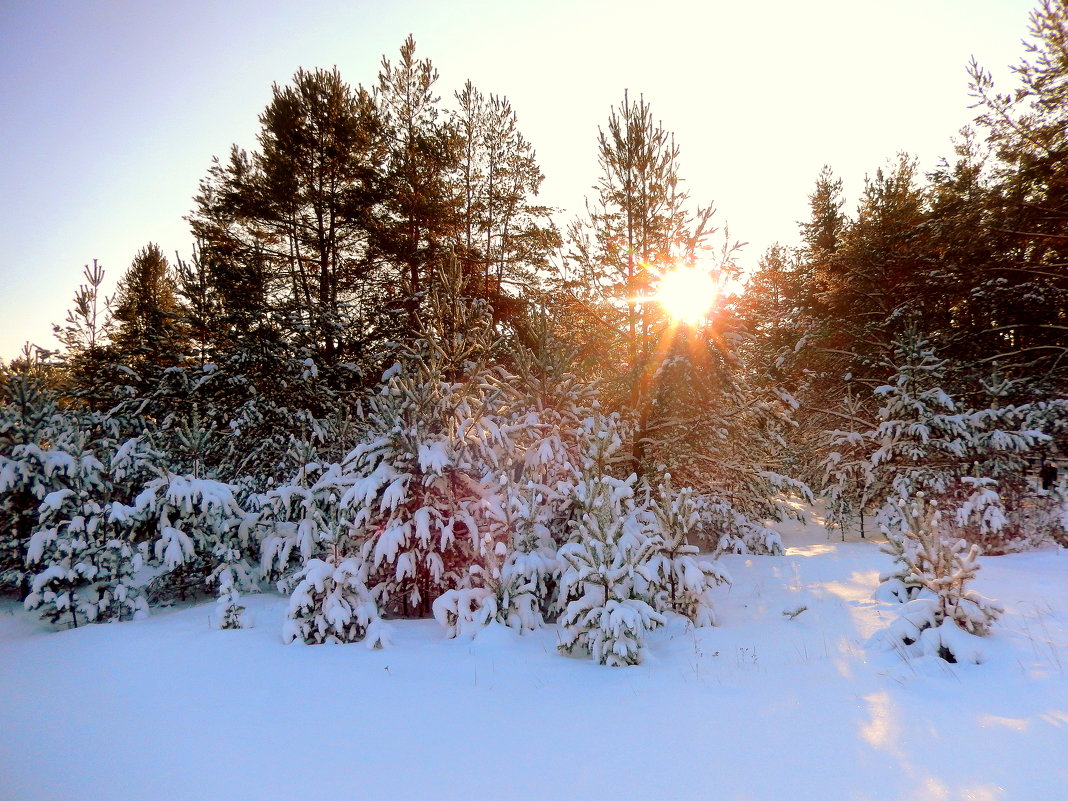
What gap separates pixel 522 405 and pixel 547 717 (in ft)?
18.9

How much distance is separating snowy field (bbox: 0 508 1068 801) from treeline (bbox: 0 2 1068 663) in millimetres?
694

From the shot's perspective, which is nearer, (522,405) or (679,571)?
(679,571)

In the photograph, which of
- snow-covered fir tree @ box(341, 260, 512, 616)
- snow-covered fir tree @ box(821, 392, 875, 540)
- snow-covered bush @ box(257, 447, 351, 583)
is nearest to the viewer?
snow-covered fir tree @ box(341, 260, 512, 616)

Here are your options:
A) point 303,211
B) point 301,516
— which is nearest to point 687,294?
point 301,516

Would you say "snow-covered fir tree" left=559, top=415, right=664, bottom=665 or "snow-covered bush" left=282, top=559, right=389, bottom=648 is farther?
"snow-covered bush" left=282, top=559, right=389, bottom=648

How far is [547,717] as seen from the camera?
4.17 m

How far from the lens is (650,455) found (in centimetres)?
1030

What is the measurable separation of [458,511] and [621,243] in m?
6.80

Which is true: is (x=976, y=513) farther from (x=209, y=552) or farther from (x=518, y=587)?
(x=209, y=552)

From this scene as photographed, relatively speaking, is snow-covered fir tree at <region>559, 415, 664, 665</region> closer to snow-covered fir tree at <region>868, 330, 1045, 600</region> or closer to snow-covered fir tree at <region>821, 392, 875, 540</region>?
snow-covered fir tree at <region>868, 330, 1045, 600</region>

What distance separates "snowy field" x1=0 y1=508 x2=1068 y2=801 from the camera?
127 inches

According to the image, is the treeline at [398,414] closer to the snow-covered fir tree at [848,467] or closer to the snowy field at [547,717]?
the snowy field at [547,717]

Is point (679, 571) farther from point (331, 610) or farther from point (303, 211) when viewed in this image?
point (303, 211)

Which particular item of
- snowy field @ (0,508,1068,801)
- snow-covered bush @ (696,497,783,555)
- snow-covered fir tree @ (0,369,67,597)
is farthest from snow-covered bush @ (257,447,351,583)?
snow-covered bush @ (696,497,783,555)
